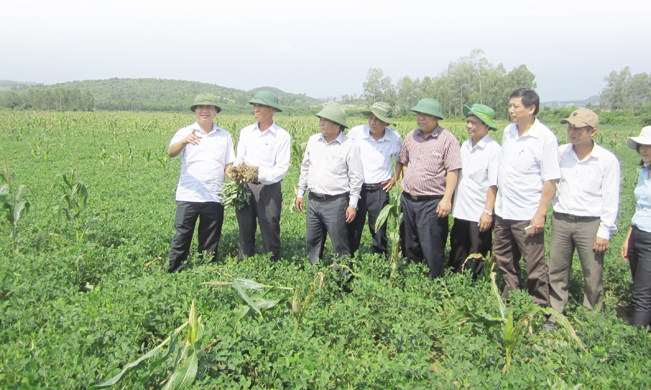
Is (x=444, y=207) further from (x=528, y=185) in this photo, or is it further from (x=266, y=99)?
(x=266, y=99)

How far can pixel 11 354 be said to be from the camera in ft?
8.63

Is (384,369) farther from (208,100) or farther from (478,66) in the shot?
(478,66)

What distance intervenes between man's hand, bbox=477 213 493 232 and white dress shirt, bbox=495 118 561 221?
206 mm

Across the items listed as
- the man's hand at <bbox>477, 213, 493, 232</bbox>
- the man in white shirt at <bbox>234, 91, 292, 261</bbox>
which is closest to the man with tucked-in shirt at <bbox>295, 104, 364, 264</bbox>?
the man in white shirt at <bbox>234, 91, 292, 261</bbox>

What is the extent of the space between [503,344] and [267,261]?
258 cm

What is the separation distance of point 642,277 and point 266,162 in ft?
13.6

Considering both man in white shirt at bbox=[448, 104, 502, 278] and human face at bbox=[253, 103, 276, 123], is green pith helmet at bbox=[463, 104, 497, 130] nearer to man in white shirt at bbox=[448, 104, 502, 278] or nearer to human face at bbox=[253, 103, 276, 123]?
man in white shirt at bbox=[448, 104, 502, 278]

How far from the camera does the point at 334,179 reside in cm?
468

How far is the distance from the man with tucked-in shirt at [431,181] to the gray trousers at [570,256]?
117cm

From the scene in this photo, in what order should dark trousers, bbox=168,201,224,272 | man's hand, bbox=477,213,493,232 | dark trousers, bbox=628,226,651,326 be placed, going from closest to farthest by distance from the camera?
dark trousers, bbox=628,226,651,326
man's hand, bbox=477,213,493,232
dark trousers, bbox=168,201,224,272

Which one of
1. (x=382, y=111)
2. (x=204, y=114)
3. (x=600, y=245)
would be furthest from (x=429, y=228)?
(x=204, y=114)

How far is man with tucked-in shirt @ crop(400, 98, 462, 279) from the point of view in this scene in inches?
181

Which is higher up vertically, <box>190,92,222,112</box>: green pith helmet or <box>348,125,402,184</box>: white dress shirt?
<box>190,92,222,112</box>: green pith helmet

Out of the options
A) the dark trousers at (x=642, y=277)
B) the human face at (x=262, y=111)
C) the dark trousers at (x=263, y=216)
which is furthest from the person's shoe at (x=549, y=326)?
the human face at (x=262, y=111)
